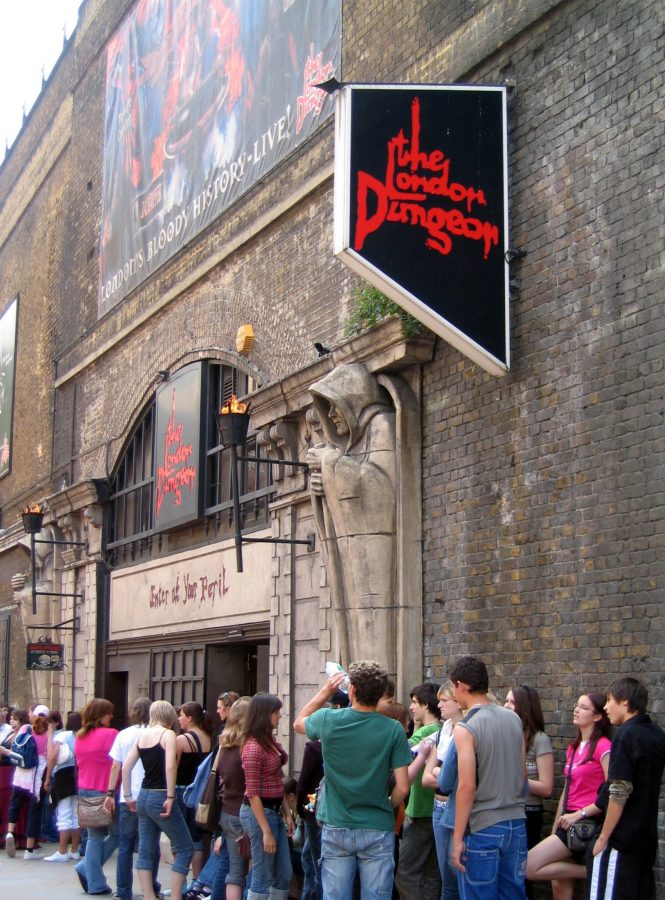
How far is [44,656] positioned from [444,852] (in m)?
14.1

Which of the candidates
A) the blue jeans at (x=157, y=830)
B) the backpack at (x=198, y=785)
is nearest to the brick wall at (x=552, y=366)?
the backpack at (x=198, y=785)

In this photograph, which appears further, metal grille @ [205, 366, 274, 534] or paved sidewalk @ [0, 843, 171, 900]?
metal grille @ [205, 366, 274, 534]

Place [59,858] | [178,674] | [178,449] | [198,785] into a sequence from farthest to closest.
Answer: [178,449]
[178,674]
[59,858]
[198,785]

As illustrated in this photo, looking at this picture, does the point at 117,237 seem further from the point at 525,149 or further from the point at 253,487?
the point at 525,149

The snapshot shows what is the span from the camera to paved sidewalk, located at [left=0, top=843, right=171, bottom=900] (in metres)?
11.5

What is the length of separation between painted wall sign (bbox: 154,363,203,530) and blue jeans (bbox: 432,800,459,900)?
932 cm

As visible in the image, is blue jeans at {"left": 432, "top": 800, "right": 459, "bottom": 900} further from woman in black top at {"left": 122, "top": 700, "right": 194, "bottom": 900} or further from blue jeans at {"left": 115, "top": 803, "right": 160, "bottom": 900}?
blue jeans at {"left": 115, "top": 803, "right": 160, "bottom": 900}

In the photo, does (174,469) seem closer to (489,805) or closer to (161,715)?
(161,715)

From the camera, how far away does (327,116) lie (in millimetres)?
13812

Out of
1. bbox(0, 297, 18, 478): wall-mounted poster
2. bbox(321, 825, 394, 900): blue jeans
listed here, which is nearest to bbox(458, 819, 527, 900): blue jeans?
bbox(321, 825, 394, 900): blue jeans

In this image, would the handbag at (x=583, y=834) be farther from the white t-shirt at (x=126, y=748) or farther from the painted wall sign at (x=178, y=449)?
the painted wall sign at (x=178, y=449)

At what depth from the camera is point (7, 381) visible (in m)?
28.0

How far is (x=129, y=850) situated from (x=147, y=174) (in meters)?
11.2

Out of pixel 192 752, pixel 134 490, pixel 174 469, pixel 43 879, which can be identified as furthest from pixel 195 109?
pixel 43 879
